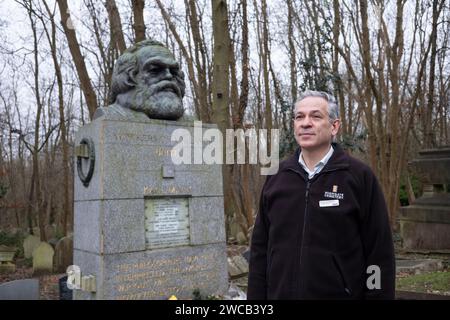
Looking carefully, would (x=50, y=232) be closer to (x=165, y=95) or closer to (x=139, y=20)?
(x=139, y=20)

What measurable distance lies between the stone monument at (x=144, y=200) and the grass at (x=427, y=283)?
9.48 ft

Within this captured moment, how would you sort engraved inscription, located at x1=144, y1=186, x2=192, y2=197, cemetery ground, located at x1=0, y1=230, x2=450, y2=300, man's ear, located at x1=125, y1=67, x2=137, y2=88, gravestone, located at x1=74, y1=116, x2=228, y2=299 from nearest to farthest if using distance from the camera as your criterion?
gravestone, located at x1=74, y1=116, x2=228, y2=299 → engraved inscription, located at x1=144, y1=186, x2=192, y2=197 → man's ear, located at x1=125, y1=67, x2=137, y2=88 → cemetery ground, located at x1=0, y1=230, x2=450, y2=300

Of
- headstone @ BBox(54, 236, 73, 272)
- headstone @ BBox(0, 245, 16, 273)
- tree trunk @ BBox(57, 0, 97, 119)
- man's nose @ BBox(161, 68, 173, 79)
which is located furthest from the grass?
headstone @ BBox(0, 245, 16, 273)

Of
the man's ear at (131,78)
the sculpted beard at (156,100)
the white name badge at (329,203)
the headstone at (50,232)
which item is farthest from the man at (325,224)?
the headstone at (50,232)

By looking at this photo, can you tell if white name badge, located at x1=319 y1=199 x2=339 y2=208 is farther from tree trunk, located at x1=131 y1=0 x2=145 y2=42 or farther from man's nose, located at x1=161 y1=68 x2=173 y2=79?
tree trunk, located at x1=131 y1=0 x2=145 y2=42

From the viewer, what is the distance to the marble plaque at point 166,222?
5.68 metres

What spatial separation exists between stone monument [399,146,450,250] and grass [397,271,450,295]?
2.46m

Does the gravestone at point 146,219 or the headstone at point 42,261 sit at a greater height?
the gravestone at point 146,219

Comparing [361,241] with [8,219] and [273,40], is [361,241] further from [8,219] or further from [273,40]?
[8,219]

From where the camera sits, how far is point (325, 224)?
2463 millimetres

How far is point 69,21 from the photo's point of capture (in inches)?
482

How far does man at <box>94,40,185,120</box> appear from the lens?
6.01 metres

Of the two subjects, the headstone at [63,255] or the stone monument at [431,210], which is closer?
the stone monument at [431,210]

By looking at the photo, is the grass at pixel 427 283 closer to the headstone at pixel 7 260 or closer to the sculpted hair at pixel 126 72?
the sculpted hair at pixel 126 72
